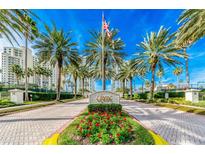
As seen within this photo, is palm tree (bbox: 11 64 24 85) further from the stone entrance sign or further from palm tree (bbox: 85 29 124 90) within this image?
the stone entrance sign

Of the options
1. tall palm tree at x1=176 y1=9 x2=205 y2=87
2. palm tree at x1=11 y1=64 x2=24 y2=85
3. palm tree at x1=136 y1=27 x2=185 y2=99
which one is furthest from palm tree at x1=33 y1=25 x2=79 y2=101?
palm tree at x1=11 y1=64 x2=24 y2=85

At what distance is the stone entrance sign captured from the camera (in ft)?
36.8

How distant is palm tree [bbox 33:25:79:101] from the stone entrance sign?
14.2 metres

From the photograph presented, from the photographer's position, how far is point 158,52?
21453mm

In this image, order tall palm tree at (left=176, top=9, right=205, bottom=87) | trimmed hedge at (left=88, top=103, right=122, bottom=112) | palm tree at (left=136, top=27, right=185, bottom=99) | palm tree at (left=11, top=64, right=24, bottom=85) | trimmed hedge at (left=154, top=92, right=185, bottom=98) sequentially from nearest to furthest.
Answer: tall palm tree at (left=176, top=9, right=205, bottom=87)
trimmed hedge at (left=88, top=103, right=122, bottom=112)
palm tree at (left=136, top=27, right=185, bottom=99)
trimmed hedge at (left=154, top=92, right=185, bottom=98)
palm tree at (left=11, top=64, right=24, bottom=85)

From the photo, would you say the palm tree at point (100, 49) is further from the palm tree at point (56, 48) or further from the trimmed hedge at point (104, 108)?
the trimmed hedge at point (104, 108)

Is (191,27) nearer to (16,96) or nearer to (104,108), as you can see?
(104,108)

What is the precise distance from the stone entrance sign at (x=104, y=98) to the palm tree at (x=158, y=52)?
479 inches

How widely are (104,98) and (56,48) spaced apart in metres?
15.3

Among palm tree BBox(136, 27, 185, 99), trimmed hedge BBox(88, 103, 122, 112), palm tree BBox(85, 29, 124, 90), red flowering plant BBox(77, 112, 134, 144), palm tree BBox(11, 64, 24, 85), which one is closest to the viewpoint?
red flowering plant BBox(77, 112, 134, 144)

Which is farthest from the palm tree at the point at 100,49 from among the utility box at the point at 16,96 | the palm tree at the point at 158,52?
the utility box at the point at 16,96

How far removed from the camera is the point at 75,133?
17.5 ft
